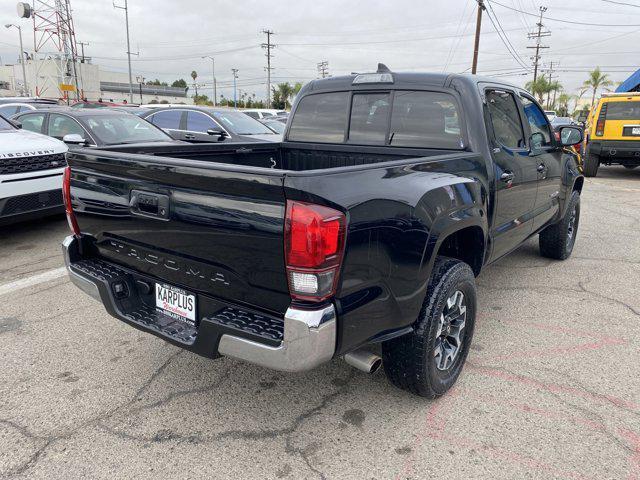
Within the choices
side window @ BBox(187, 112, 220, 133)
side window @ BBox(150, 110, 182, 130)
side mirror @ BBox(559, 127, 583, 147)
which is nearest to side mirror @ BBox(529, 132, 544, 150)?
side mirror @ BBox(559, 127, 583, 147)

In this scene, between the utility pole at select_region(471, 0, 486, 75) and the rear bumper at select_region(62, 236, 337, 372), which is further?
the utility pole at select_region(471, 0, 486, 75)

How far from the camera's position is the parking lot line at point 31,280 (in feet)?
14.5

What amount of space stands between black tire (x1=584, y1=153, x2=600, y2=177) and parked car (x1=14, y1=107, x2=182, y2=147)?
10.6 metres

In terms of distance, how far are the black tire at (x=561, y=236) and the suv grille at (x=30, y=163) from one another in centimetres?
538

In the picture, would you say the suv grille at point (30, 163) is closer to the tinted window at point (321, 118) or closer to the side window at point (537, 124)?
the tinted window at point (321, 118)

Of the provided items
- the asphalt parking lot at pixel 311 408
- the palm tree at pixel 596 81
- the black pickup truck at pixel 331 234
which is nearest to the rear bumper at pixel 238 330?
the black pickup truck at pixel 331 234

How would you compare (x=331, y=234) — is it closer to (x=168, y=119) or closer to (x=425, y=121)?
(x=425, y=121)

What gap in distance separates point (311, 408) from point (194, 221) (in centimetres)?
126

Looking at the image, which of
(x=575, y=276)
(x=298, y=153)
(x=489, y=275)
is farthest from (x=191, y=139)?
(x=575, y=276)

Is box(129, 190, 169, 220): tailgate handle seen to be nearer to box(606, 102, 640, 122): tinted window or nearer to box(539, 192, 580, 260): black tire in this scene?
box(539, 192, 580, 260): black tire

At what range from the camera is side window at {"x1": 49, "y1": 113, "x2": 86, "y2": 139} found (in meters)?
7.14

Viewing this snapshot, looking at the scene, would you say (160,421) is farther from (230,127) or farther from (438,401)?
(230,127)

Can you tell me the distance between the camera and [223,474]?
7.24ft

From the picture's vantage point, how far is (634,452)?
7.75ft
